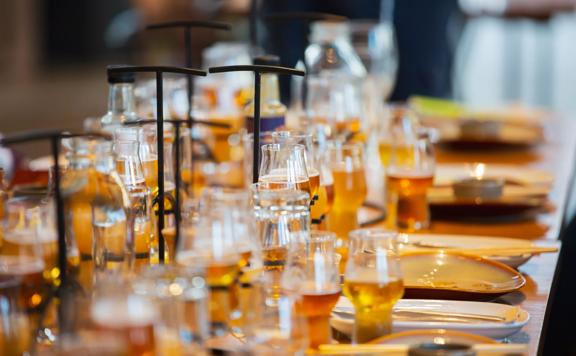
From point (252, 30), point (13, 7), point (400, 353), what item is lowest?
point (400, 353)

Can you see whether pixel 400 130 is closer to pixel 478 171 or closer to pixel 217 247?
pixel 478 171

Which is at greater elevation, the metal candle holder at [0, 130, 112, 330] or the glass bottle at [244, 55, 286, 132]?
the glass bottle at [244, 55, 286, 132]

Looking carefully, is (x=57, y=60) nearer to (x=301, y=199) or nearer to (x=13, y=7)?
(x=13, y=7)

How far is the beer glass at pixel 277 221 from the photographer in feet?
3.51

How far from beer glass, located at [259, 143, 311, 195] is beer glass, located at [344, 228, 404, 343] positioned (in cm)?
22

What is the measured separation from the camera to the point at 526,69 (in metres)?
7.49

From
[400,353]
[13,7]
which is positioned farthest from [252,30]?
[13,7]

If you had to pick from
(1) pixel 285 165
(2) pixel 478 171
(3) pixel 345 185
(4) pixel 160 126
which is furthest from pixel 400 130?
(4) pixel 160 126

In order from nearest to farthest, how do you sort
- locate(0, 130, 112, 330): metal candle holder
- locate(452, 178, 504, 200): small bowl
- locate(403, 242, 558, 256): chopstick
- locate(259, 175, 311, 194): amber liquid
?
1. locate(0, 130, 112, 330): metal candle holder
2. locate(259, 175, 311, 194): amber liquid
3. locate(403, 242, 558, 256): chopstick
4. locate(452, 178, 504, 200): small bowl

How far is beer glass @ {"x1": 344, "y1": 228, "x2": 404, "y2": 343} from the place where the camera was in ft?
3.44

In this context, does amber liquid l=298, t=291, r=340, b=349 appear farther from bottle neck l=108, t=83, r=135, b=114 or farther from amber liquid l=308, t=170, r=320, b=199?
bottle neck l=108, t=83, r=135, b=114

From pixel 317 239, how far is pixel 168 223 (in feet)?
1.20

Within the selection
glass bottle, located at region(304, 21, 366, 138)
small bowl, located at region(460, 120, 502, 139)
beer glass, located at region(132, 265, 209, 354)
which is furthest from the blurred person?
beer glass, located at region(132, 265, 209, 354)

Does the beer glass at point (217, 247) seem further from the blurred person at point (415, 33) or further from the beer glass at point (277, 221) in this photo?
the blurred person at point (415, 33)
